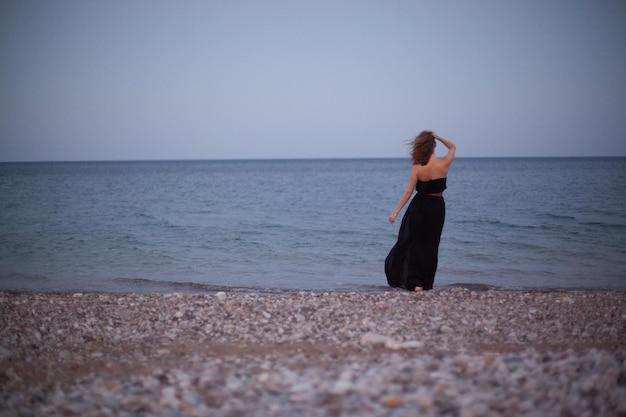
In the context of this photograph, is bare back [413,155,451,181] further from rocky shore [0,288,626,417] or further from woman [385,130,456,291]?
rocky shore [0,288,626,417]

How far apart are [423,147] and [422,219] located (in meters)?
1.28

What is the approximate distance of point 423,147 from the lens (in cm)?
826

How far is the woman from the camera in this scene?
830 cm

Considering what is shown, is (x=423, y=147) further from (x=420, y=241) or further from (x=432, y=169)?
(x=420, y=241)

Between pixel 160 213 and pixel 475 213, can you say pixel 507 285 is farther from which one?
pixel 160 213

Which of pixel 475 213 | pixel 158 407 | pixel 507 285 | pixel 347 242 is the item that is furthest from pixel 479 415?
pixel 475 213

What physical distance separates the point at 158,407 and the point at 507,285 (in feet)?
32.2

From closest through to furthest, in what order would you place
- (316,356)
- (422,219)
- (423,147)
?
1. (316,356)
2. (423,147)
3. (422,219)

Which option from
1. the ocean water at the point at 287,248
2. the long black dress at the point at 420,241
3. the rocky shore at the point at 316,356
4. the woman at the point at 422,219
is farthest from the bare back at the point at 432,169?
the ocean water at the point at 287,248

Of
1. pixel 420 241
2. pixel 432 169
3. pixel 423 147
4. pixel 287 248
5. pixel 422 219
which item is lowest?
pixel 287 248

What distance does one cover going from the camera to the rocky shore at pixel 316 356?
12.5ft

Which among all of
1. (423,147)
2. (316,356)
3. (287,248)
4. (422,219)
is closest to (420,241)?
(422,219)

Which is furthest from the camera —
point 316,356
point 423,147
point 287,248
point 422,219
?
point 287,248

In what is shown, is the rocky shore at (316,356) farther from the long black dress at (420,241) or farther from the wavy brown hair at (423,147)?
the wavy brown hair at (423,147)
